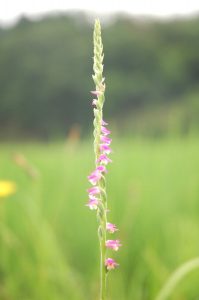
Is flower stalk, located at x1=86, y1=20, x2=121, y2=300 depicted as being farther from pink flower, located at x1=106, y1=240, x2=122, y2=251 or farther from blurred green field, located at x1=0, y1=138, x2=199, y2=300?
blurred green field, located at x1=0, y1=138, x2=199, y2=300

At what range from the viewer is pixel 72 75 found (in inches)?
552

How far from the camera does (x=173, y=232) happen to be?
1.67m

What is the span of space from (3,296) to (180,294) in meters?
0.60

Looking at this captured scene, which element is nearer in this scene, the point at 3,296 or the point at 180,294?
the point at 180,294

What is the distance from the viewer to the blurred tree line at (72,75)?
13289mm

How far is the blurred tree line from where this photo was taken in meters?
13.3

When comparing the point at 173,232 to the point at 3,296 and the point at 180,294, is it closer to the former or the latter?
the point at 180,294

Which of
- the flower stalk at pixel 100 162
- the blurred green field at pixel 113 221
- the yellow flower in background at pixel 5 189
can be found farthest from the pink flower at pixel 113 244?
the blurred green field at pixel 113 221

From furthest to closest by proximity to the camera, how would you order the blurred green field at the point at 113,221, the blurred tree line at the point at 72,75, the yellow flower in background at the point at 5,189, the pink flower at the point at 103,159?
the blurred tree line at the point at 72,75 < the blurred green field at the point at 113,221 < the yellow flower in background at the point at 5,189 < the pink flower at the point at 103,159

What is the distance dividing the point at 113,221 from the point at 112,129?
108 cm

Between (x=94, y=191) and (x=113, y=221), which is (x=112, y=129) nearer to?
(x=113, y=221)

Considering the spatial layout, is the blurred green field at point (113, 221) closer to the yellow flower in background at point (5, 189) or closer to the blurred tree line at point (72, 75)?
the yellow flower in background at point (5, 189)

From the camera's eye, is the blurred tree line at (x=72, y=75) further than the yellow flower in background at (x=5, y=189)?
Yes

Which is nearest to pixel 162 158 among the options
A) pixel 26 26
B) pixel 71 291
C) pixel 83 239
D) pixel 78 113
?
pixel 83 239
